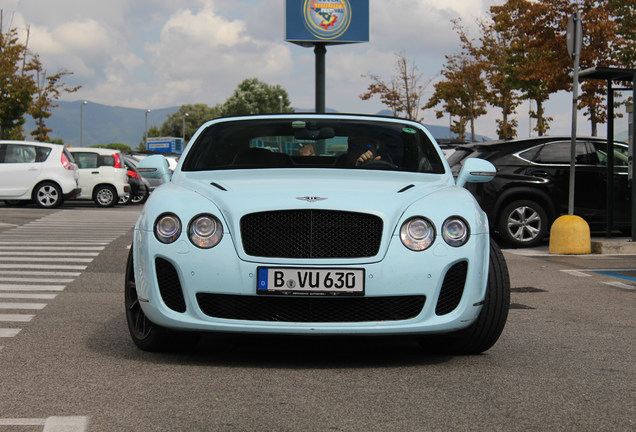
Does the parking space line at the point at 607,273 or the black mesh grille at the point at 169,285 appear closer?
the black mesh grille at the point at 169,285

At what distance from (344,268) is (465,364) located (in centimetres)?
94

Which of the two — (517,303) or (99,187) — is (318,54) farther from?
(517,303)

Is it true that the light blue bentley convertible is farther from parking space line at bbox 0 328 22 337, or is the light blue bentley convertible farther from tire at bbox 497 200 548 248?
tire at bbox 497 200 548 248

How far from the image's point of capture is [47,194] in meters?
24.0

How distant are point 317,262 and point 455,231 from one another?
0.77m

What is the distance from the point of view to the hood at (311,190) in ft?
16.7

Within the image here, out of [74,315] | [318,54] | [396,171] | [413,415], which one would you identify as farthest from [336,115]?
[318,54]

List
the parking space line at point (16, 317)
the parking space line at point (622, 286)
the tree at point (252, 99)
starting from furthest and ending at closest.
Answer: the tree at point (252, 99) → the parking space line at point (622, 286) → the parking space line at point (16, 317)

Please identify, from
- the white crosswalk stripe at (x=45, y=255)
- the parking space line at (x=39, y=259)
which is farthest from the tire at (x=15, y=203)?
the parking space line at (x=39, y=259)

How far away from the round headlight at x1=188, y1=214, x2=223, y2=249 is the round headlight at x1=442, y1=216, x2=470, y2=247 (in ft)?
3.87

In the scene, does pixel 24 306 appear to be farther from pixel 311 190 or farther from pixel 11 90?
pixel 11 90

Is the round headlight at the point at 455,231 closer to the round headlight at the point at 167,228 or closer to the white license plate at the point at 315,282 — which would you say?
the white license plate at the point at 315,282

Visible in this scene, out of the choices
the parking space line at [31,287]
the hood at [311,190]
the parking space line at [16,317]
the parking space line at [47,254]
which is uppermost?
the hood at [311,190]

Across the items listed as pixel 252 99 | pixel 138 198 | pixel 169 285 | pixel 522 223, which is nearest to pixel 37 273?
pixel 169 285
